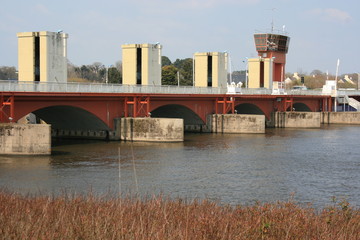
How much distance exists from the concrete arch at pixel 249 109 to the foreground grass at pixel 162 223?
70087 mm

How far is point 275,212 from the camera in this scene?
1738 centimetres

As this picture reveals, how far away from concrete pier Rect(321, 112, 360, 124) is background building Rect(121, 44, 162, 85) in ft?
147

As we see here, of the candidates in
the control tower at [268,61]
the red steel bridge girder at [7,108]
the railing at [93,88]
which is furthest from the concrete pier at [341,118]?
the red steel bridge girder at [7,108]

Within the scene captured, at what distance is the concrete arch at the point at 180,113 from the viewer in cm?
7162

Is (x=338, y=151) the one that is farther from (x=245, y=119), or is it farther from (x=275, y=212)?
(x=275, y=212)

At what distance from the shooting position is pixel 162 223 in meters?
15.6

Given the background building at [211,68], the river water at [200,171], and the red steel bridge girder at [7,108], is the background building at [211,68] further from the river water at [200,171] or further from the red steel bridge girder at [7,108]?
the red steel bridge girder at [7,108]

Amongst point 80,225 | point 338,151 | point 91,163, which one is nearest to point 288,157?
point 338,151

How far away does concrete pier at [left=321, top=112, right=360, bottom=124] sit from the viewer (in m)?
101

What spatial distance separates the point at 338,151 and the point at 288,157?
707 cm

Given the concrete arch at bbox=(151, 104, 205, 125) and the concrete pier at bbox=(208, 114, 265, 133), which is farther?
the concrete pier at bbox=(208, 114, 265, 133)

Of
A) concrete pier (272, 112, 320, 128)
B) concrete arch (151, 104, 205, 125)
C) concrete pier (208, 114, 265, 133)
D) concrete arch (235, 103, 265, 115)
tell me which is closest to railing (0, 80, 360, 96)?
concrete arch (151, 104, 205, 125)

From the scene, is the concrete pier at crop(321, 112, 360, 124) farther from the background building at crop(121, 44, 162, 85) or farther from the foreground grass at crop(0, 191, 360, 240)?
the foreground grass at crop(0, 191, 360, 240)

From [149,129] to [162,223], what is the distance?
4134 cm
